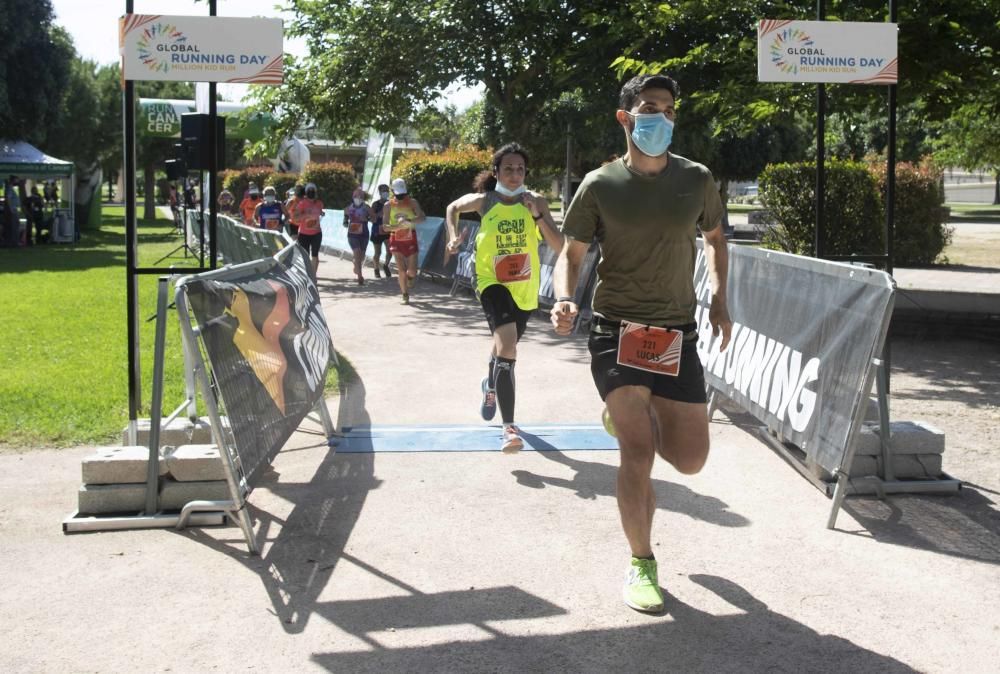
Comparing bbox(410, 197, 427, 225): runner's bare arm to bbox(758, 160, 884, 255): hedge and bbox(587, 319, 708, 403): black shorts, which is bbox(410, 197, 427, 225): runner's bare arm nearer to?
bbox(758, 160, 884, 255): hedge

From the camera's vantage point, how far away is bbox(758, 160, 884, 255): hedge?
18234 millimetres

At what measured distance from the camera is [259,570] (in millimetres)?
5070

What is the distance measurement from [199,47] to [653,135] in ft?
12.4

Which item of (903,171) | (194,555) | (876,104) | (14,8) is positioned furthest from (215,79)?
(14,8)

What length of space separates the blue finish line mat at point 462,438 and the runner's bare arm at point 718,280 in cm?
263

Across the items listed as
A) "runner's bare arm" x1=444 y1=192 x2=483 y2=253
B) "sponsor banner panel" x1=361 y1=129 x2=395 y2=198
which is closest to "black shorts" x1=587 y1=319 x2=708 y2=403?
"runner's bare arm" x1=444 y1=192 x2=483 y2=253

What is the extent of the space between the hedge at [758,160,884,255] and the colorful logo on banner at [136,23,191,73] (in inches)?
493

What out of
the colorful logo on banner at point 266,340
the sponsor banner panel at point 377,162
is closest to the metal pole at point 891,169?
the colorful logo on banner at point 266,340

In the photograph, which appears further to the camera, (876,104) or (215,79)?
(876,104)

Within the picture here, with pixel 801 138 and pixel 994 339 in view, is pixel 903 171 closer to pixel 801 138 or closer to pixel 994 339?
pixel 994 339

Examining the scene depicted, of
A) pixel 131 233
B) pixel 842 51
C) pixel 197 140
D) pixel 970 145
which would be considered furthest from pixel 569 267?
pixel 970 145

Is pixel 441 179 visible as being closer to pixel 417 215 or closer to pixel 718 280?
pixel 417 215

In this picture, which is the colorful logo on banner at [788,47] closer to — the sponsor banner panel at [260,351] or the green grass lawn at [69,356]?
the sponsor banner panel at [260,351]

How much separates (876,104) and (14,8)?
1182 inches
